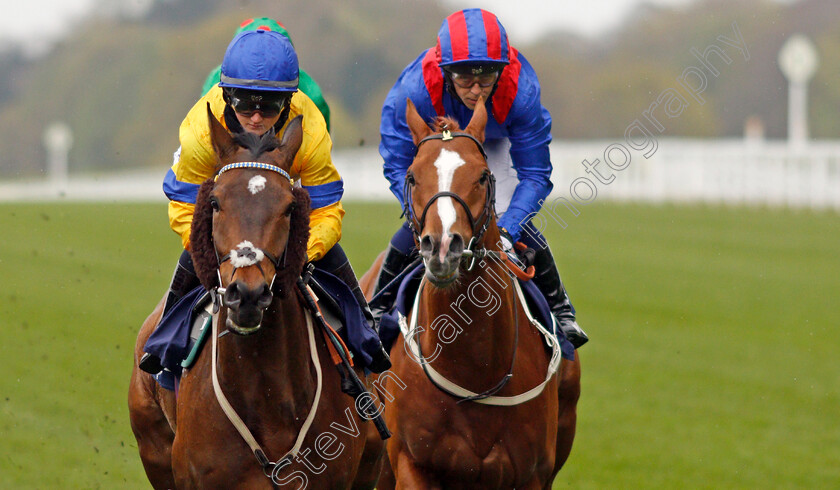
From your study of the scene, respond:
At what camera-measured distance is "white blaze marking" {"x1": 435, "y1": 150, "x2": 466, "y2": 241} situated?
177 inches

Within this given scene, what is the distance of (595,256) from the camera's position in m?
19.1

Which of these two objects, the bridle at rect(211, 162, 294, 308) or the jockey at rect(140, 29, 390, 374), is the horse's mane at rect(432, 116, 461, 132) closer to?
the jockey at rect(140, 29, 390, 374)

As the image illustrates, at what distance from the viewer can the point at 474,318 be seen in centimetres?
497

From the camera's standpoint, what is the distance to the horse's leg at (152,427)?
5.39 meters

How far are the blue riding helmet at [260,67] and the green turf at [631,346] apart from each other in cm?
352

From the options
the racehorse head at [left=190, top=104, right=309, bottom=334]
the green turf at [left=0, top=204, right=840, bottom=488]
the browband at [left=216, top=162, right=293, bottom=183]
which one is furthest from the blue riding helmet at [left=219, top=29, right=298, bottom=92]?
the green turf at [left=0, top=204, right=840, bottom=488]

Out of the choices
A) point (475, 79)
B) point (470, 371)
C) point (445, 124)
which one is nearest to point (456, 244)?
point (445, 124)

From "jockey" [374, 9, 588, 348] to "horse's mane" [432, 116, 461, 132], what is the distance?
35cm

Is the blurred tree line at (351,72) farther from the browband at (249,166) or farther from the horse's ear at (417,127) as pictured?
the browband at (249,166)

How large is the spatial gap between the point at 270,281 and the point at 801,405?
7.28 m

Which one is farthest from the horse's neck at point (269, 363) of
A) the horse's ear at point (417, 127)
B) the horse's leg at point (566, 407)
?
the horse's leg at point (566, 407)

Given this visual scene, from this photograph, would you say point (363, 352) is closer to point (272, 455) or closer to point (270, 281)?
point (272, 455)

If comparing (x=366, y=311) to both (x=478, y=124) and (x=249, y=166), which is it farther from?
(x=249, y=166)

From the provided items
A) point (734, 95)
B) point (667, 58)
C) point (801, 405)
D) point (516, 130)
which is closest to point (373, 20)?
point (667, 58)
